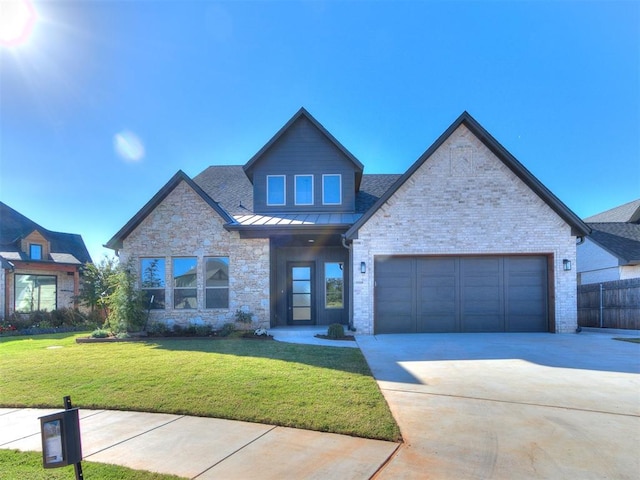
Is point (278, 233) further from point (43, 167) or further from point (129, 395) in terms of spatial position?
point (43, 167)

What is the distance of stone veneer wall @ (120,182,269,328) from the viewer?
12.9 meters

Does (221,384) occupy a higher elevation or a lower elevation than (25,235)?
lower

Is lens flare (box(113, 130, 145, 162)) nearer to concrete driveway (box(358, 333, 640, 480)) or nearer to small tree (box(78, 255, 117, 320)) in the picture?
small tree (box(78, 255, 117, 320))

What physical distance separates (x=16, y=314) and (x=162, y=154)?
10.1m

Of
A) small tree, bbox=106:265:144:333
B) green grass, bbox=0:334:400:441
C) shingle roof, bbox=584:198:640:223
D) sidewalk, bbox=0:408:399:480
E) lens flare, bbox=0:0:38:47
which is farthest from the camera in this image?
shingle roof, bbox=584:198:640:223

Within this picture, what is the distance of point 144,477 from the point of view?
3248 millimetres

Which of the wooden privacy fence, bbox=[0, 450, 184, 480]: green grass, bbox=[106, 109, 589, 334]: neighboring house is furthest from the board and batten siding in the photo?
bbox=[0, 450, 184, 480]: green grass

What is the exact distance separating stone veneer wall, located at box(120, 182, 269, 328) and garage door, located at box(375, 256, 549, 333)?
4054 millimetres

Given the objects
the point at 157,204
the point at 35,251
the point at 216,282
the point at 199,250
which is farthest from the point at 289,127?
the point at 35,251

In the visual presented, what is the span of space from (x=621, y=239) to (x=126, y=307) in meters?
21.0

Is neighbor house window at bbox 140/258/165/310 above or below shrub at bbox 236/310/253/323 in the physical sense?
above

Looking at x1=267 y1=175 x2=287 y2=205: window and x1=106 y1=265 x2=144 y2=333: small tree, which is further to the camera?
x1=267 y1=175 x2=287 y2=205: window

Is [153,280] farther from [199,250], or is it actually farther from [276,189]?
[276,189]

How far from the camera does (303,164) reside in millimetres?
14680
